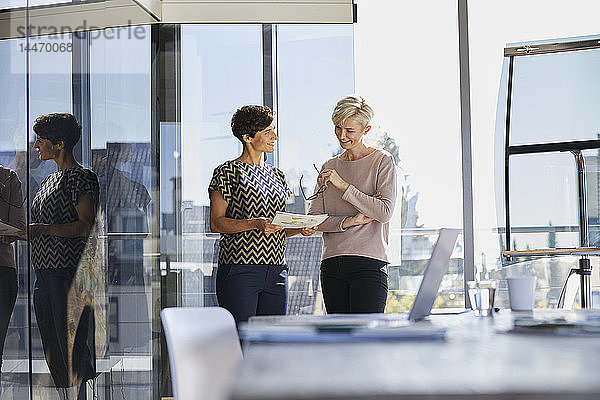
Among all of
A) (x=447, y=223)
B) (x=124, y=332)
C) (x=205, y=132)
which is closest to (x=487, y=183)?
(x=447, y=223)

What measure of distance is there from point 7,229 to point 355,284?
1376mm

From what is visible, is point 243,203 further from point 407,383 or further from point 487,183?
point 407,383

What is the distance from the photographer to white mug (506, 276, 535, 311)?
1.99 metres

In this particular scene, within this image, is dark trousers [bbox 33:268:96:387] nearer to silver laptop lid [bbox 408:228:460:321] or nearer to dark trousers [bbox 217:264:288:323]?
dark trousers [bbox 217:264:288:323]

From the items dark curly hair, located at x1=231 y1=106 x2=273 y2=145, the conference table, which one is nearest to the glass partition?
dark curly hair, located at x1=231 y1=106 x2=273 y2=145

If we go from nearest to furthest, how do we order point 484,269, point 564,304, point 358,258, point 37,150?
point 37,150, point 358,258, point 564,304, point 484,269

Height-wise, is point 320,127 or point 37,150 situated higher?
point 320,127

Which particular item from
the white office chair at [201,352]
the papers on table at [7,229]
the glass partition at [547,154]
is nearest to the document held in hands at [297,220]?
the papers on table at [7,229]

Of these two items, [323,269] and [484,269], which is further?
[484,269]

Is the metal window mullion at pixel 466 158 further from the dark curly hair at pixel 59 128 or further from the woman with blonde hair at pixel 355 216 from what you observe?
the dark curly hair at pixel 59 128

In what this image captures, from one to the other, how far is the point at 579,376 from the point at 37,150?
2.46 m

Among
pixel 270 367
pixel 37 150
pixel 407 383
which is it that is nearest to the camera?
pixel 407 383

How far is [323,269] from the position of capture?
3311 millimetres

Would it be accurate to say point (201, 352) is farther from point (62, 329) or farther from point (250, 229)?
point (62, 329)
